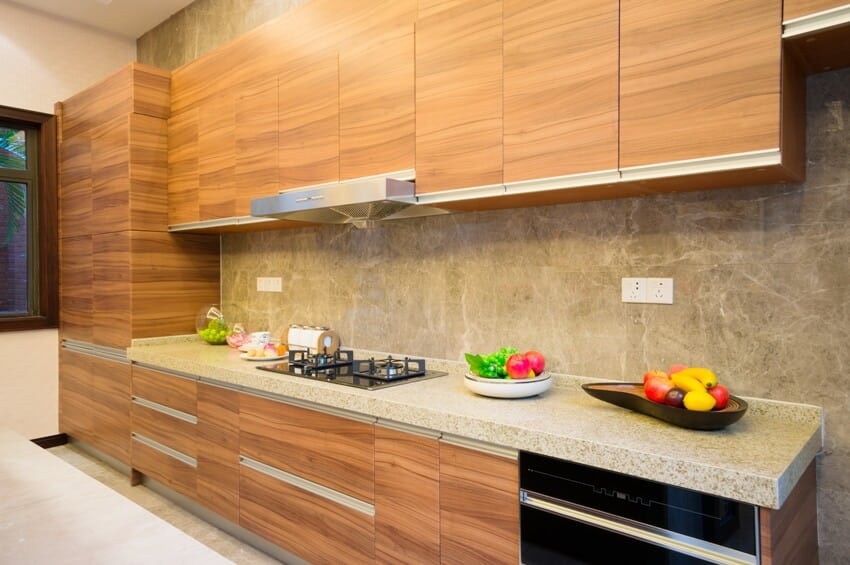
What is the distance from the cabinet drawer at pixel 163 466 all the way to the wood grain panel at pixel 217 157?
4.30 ft

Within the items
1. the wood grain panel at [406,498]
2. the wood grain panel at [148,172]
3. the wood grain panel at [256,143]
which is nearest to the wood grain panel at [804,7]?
the wood grain panel at [406,498]

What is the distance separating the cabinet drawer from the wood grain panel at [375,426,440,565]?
4.47 feet

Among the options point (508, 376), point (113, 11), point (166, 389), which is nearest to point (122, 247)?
point (166, 389)

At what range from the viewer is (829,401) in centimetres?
159

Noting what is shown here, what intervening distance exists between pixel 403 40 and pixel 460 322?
1.16 meters

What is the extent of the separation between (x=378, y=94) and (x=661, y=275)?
129 cm

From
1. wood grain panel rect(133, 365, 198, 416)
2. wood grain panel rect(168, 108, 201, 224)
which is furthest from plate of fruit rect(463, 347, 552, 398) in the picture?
wood grain panel rect(168, 108, 201, 224)

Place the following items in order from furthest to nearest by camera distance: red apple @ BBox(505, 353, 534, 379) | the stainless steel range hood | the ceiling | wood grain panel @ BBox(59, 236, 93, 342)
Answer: the ceiling
wood grain panel @ BBox(59, 236, 93, 342)
the stainless steel range hood
red apple @ BBox(505, 353, 534, 379)

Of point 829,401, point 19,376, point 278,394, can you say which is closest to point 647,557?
point 829,401

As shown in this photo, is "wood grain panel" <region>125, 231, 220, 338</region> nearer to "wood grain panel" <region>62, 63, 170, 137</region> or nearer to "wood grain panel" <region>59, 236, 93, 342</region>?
"wood grain panel" <region>59, 236, 93, 342</region>

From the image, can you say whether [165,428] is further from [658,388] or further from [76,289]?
[658,388]

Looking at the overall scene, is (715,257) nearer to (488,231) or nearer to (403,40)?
(488,231)

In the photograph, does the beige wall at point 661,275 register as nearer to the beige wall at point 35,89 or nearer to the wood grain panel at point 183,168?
the wood grain panel at point 183,168

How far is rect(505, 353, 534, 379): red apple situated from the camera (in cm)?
187
